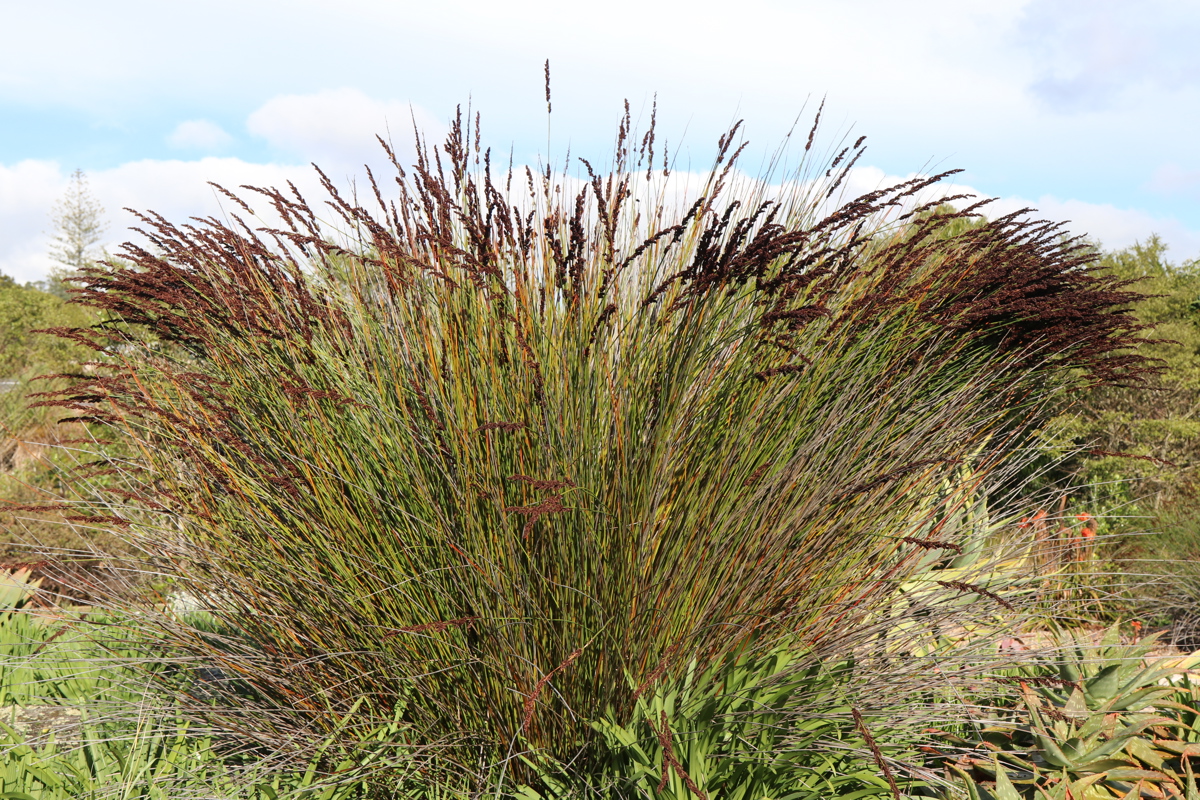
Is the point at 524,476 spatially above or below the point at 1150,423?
above

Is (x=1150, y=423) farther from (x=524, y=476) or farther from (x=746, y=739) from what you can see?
(x=524, y=476)

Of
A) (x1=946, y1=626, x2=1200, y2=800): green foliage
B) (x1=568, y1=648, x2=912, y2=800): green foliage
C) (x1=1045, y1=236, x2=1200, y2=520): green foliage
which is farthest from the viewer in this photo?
(x1=1045, y1=236, x2=1200, y2=520): green foliage

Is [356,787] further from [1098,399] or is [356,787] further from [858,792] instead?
[1098,399]

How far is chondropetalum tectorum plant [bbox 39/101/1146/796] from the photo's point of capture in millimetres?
2246

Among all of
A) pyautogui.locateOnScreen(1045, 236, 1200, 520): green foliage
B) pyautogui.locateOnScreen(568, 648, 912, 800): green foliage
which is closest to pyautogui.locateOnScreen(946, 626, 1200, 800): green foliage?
pyautogui.locateOnScreen(568, 648, 912, 800): green foliage

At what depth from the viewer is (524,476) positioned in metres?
1.97

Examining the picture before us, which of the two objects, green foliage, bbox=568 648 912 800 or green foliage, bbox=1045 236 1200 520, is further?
green foliage, bbox=1045 236 1200 520

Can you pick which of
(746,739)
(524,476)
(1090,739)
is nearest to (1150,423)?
(1090,739)

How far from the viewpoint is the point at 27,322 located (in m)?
14.6

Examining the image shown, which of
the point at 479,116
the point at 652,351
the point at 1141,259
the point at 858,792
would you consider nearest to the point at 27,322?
the point at 479,116

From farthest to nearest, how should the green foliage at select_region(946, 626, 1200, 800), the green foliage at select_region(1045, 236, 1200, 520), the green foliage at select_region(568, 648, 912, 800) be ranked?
the green foliage at select_region(1045, 236, 1200, 520), the green foliage at select_region(946, 626, 1200, 800), the green foliage at select_region(568, 648, 912, 800)

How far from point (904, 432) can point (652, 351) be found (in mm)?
1216

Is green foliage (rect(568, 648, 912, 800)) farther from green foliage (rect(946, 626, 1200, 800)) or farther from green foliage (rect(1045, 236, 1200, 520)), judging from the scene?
green foliage (rect(1045, 236, 1200, 520))

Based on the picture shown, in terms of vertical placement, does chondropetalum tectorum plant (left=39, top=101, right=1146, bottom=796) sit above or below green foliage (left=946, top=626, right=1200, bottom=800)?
above
